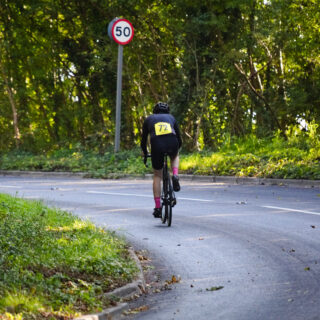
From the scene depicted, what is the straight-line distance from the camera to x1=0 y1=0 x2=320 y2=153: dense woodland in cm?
2500

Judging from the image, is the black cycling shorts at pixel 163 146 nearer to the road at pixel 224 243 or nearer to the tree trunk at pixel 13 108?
the road at pixel 224 243

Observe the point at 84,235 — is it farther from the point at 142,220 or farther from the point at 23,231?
the point at 142,220

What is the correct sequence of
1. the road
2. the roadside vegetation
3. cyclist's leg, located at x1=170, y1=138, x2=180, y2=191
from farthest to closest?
the roadside vegetation < cyclist's leg, located at x1=170, y1=138, x2=180, y2=191 < the road

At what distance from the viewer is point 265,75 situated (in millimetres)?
30844

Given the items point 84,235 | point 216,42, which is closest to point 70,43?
point 216,42

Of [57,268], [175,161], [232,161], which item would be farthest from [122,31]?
[57,268]

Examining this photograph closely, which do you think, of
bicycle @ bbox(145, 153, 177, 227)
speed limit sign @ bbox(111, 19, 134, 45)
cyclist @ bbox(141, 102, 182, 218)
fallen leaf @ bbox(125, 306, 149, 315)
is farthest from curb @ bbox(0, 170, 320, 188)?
fallen leaf @ bbox(125, 306, 149, 315)

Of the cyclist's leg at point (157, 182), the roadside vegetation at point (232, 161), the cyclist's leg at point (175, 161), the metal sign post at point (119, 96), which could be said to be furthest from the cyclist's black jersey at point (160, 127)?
the metal sign post at point (119, 96)

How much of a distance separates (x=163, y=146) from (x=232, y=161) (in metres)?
9.44

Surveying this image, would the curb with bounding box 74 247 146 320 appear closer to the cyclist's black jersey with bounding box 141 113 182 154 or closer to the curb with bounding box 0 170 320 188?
the cyclist's black jersey with bounding box 141 113 182 154

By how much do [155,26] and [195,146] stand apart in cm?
555

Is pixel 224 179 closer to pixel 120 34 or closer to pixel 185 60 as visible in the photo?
pixel 120 34

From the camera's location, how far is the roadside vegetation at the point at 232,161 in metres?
18.4

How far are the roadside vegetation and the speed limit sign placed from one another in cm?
417
